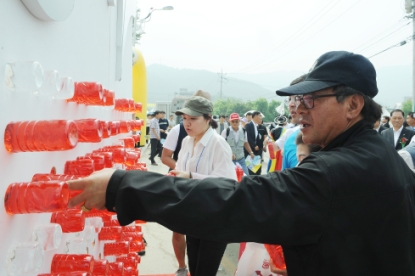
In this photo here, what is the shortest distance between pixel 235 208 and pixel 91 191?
0.43 metres

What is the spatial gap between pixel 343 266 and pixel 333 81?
63 centimetres

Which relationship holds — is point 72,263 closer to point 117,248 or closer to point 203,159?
point 117,248

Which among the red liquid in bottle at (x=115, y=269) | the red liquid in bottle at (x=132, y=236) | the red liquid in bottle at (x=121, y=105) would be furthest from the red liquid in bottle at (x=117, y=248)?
the red liquid in bottle at (x=121, y=105)

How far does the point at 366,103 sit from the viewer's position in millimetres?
1319

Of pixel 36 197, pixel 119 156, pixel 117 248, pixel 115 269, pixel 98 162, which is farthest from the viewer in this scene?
pixel 117 248

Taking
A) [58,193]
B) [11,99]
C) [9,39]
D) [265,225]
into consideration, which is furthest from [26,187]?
[265,225]

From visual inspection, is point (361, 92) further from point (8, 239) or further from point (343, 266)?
point (8, 239)

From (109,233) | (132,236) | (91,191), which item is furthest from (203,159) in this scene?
(91,191)

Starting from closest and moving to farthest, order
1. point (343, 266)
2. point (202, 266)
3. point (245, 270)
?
point (343, 266) → point (245, 270) → point (202, 266)

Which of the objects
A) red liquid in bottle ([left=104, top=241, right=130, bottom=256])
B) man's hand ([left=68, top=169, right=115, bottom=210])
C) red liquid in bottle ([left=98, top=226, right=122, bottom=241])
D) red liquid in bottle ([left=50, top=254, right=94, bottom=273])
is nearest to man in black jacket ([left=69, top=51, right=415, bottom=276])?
man's hand ([left=68, top=169, right=115, bottom=210])

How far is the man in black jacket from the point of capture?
42.0 inches

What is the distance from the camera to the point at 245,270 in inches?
100

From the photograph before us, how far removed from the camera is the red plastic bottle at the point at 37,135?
1.02 metres

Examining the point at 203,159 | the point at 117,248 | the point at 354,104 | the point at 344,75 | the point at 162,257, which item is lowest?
the point at 162,257
